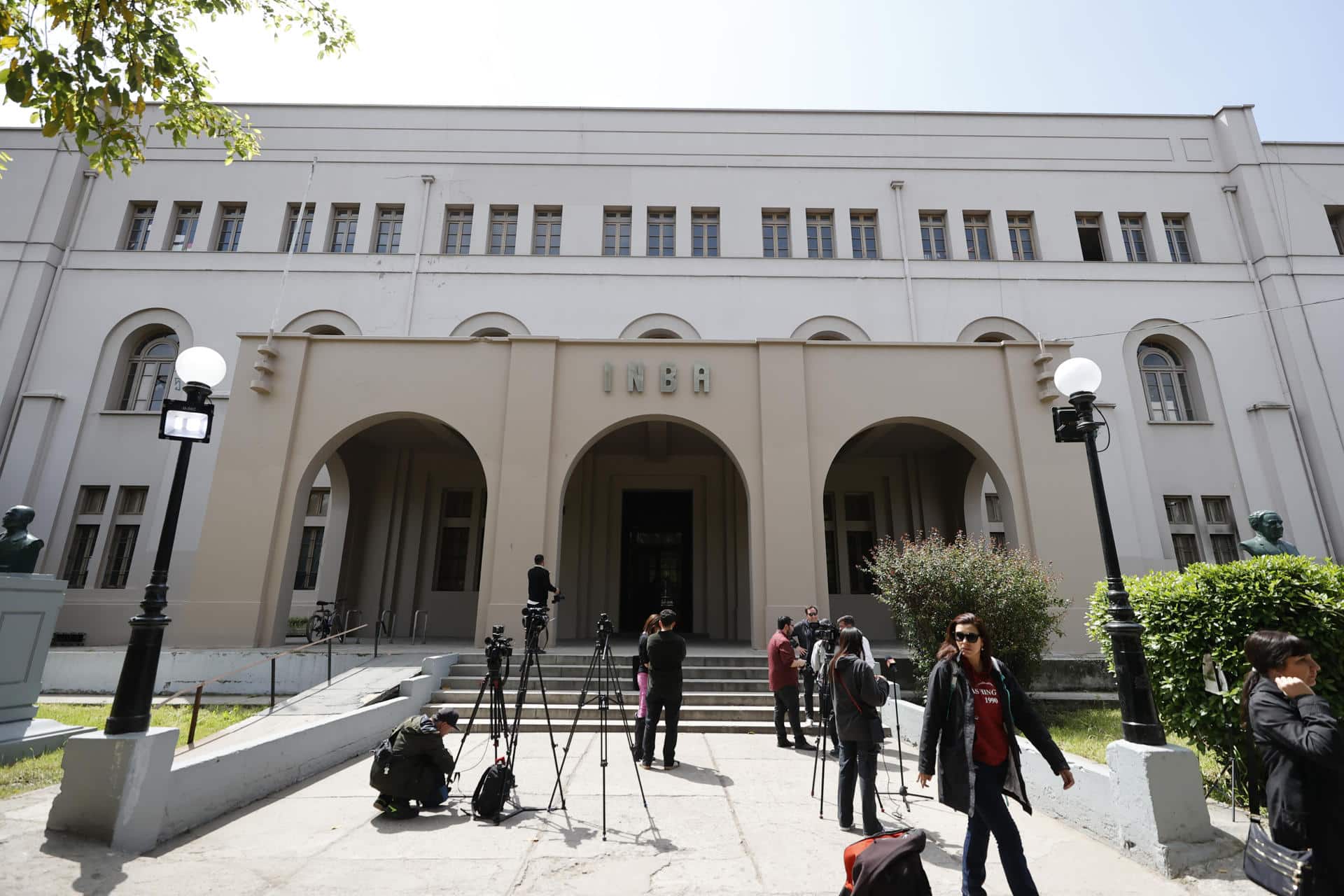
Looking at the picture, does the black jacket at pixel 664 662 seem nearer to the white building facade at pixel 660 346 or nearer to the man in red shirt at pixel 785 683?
the man in red shirt at pixel 785 683


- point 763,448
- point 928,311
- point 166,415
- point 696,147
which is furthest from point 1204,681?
point 696,147

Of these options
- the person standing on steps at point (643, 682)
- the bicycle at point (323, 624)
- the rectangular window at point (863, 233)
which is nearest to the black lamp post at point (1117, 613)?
the person standing on steps at point (643, 682)

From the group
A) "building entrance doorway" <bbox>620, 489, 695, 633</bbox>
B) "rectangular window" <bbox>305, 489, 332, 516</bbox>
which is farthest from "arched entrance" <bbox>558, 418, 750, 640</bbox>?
"rectangular window" <bbox>305, 489, 332, 516</bbox>

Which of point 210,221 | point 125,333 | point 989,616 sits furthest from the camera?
point 210,221

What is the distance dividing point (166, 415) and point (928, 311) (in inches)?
707

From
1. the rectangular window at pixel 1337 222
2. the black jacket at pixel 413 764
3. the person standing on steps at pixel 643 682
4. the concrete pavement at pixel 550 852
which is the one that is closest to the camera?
the concrete pavement at pixel 550 852

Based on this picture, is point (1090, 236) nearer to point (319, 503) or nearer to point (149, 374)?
point (319, 503)

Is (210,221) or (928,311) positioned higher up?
(210,221)

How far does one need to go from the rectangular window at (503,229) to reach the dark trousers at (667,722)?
16.0 m

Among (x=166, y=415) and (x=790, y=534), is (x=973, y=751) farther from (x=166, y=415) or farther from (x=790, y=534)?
(x=790, y=534)

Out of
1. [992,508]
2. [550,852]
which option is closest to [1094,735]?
[550,852]

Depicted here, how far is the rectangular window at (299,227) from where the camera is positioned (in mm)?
18953

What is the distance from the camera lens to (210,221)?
19.0 m

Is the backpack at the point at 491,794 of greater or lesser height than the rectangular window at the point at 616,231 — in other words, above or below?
below
